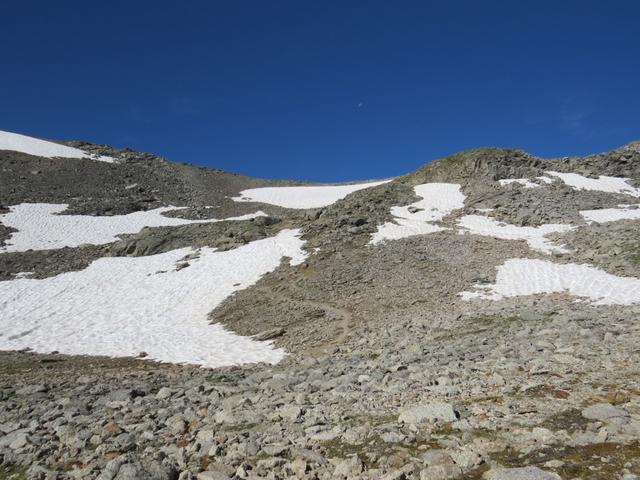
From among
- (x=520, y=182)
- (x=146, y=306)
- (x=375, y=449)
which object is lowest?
(x=146, y=306)

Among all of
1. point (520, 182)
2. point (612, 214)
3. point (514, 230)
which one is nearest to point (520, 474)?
point (514, 230)

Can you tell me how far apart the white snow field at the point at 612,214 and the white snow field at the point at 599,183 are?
19.9ft

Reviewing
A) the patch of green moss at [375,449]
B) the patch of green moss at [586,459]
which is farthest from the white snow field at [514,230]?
the patch of green moss at [375,449]

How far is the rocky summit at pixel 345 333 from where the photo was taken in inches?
266

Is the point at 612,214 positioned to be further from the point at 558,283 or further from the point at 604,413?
the point at 604,413

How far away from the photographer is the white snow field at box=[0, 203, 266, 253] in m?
42.4

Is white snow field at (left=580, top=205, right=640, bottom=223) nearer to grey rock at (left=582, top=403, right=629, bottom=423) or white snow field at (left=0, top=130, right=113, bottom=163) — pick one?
grey rock at (left=582, top=403, right=629, bottom=423)

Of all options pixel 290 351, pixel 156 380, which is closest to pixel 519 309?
pixel 290 351

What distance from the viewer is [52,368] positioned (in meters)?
17.1

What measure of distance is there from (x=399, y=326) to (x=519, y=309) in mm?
4468

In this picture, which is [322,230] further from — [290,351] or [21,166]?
[21,166]

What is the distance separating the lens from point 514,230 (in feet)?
104

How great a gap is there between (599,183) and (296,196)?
39169mm

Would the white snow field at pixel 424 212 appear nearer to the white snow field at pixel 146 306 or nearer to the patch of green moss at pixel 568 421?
the white snow field at pixel 146 306
